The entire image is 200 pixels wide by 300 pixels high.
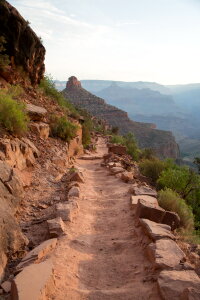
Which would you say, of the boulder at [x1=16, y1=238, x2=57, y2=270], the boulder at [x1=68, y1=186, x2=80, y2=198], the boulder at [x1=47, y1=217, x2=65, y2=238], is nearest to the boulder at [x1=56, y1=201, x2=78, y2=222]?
the boulder at [x1=47, y1=217, x2=65, y2=238]

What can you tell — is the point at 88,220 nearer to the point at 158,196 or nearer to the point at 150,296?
the point at 158,196

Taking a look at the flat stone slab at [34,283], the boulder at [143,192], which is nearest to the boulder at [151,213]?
the boulder at [143,192]

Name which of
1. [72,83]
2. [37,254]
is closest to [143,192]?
[37,254]

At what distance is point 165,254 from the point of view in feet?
15.2

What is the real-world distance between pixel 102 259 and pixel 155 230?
3.53ft

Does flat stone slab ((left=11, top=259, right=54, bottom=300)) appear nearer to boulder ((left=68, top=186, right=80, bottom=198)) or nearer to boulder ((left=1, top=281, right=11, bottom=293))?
boulder ((left=1, top=281, right=11, bottom=293))

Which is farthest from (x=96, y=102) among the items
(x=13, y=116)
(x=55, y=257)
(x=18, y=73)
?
(x=55, y=257)

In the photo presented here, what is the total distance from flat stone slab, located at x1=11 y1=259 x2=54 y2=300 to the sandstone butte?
0.01 metres

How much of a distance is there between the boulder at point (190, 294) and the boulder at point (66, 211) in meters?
3.44

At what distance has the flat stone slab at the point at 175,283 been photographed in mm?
3674

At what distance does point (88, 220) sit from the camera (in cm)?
708

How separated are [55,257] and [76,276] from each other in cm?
47

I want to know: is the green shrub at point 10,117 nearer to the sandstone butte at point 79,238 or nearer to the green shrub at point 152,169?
the sandstone butte at point 79,238

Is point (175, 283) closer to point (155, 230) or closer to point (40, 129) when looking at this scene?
point (155, 230)
